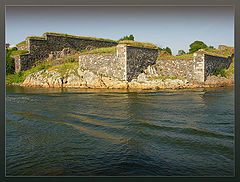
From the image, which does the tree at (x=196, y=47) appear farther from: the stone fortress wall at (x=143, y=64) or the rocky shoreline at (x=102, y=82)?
the rocky shoreline at (x=102, y=82)

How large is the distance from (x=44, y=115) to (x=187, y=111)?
553 cm

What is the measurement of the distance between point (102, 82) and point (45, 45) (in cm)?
1205

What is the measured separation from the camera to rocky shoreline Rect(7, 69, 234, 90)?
679 inches

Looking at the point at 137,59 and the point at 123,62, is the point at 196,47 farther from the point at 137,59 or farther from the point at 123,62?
the point at 123,62

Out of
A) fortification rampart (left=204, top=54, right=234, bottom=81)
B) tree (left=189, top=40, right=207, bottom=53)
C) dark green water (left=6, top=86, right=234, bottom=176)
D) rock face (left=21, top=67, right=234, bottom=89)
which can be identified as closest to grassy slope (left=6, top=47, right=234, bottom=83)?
fortification rampart (left=204, top=54, right=234, bottom=81)

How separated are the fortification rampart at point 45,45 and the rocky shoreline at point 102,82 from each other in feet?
17.4

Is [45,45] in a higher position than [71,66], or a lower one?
higher

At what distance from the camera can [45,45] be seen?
26312mm

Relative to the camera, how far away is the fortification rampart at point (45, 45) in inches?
992

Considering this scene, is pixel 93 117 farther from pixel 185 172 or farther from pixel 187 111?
pixel 185 172

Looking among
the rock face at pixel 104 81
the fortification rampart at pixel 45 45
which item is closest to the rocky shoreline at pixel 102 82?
the rock face at pixel 104 81

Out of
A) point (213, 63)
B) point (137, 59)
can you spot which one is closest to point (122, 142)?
point (137, 59)

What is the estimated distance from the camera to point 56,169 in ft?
12.9

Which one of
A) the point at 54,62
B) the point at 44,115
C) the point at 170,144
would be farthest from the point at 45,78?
the point at 170,144
